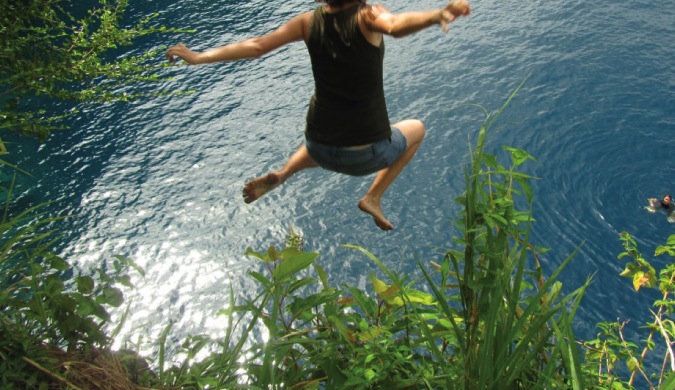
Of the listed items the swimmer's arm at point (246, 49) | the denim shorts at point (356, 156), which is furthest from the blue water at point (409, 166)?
the swimmer's arm at point (246, 49)

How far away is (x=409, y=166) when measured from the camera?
40.7 feet

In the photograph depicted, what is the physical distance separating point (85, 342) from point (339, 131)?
1.58 meters

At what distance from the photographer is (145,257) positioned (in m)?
11.2

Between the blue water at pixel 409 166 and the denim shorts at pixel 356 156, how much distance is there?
5510mm

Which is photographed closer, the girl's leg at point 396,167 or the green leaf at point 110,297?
the green leaf at point 110,297

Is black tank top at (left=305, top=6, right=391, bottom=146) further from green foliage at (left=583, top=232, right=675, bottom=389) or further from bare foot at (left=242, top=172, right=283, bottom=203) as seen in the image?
green foliage at (left=583, top=232, right=675, bottom=389)

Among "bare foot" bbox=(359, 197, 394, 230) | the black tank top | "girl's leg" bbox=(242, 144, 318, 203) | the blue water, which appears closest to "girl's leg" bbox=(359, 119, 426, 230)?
"bare foot" bbox=(359, 197, 394, 230)

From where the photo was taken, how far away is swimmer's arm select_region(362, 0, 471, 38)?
7.72 feet

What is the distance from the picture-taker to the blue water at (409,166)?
1053cm

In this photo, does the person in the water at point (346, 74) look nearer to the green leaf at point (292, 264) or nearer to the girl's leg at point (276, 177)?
the girl's leg at point (276, 177)

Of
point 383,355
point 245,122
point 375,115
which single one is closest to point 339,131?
point 375,115

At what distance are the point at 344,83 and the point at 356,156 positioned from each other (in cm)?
44

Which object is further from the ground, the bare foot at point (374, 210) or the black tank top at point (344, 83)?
the black tank top at point (344, 83)

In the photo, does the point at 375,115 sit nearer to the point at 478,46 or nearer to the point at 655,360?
the point at 655,360
